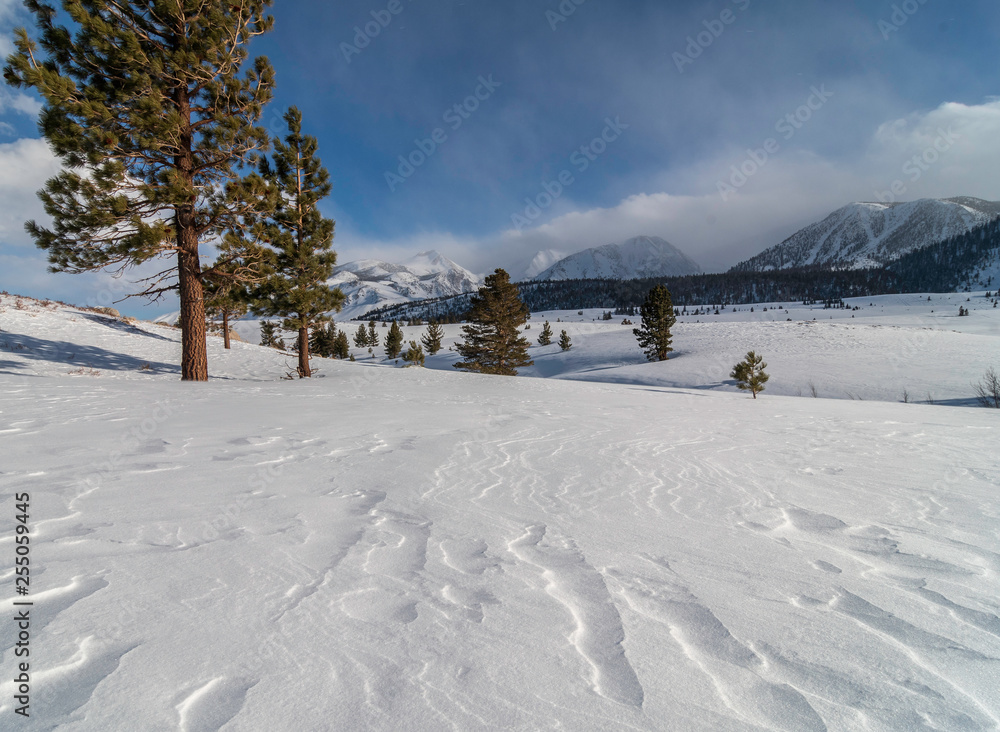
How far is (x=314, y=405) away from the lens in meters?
7.17

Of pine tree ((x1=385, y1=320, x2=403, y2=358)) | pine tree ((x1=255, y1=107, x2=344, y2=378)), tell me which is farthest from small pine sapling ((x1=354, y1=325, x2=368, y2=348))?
pine tree ((x1=255, y1=107, x2=344, y2=378))

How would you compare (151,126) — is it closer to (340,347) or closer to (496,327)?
(496,327)

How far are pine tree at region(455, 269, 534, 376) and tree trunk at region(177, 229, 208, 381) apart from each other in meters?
21.1

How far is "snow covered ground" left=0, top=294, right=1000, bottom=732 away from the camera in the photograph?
1257 mm

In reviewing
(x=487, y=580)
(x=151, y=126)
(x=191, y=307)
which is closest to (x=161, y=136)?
(x=151, y=126)

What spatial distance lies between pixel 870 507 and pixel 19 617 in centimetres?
482

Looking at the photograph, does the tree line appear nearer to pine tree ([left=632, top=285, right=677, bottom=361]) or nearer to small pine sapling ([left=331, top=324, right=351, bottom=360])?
pine tree ([left=632, top=285, right=677, bottom=361])

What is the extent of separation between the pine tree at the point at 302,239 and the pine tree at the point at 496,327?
→ 658 inches

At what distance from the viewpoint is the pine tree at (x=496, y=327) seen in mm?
31375

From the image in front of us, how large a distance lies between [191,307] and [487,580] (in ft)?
37.3

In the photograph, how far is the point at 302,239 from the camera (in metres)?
14.3

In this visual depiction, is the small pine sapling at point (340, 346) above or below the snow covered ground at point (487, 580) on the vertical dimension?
above

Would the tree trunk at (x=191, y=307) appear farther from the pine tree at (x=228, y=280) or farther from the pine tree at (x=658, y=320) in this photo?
the pine tree at (x=658, y=320)

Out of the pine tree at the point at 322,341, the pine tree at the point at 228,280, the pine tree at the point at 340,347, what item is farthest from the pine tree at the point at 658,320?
the pine tree at the point at 340,347
